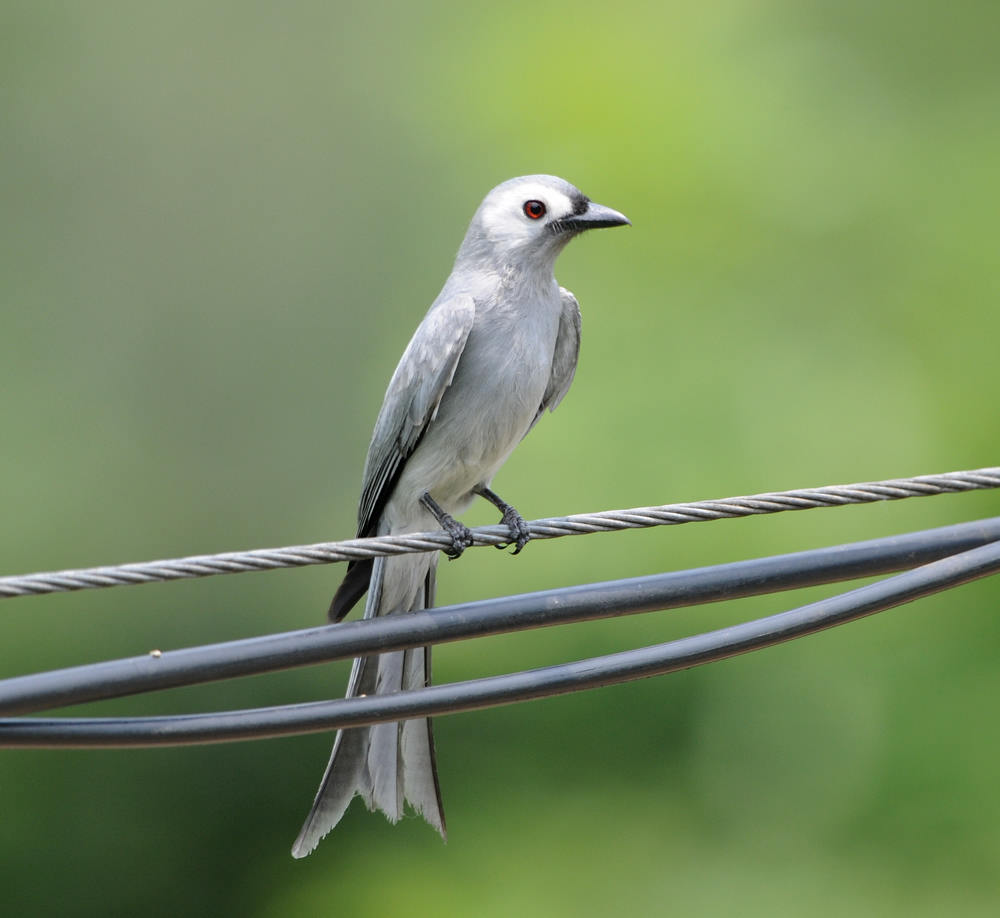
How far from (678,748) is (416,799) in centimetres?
627

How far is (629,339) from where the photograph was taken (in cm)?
1041

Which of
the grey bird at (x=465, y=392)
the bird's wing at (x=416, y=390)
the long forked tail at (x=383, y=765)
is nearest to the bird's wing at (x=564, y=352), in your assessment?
the grey bird at (x=465, y=392)

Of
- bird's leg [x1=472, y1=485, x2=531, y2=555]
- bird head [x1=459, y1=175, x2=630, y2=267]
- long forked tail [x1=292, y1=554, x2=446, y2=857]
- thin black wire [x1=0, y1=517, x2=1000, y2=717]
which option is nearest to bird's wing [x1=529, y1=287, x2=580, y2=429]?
bird head [x1=459, y1=175, x2=630, y2=267]

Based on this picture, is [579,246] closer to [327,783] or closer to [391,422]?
[391,422]

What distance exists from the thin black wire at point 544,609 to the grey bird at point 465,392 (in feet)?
4.11

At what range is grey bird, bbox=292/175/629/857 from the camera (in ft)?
14.2

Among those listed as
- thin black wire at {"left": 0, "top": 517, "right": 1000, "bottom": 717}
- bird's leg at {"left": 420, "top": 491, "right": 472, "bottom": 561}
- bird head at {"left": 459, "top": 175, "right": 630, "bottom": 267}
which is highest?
bird head at {"left": 459, "top": 175, "right": 630, "bottom": 267}

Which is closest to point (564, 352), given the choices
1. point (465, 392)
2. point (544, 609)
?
point (465, 392)

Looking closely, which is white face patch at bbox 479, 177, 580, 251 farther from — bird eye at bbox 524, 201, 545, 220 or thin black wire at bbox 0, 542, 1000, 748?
thin black wire at bbox 0, 542, 1000, 748

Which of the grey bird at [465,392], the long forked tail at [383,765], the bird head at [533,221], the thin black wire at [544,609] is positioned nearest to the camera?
the thin black wire at [544,609]

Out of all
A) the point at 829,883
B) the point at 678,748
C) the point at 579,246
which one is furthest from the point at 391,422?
the point at 579,246

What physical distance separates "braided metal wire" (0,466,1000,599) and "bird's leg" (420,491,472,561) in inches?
28.9

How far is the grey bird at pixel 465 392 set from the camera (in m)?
4.32

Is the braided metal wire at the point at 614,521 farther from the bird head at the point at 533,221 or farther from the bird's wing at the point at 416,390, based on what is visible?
the bird head at the point at 533,221
